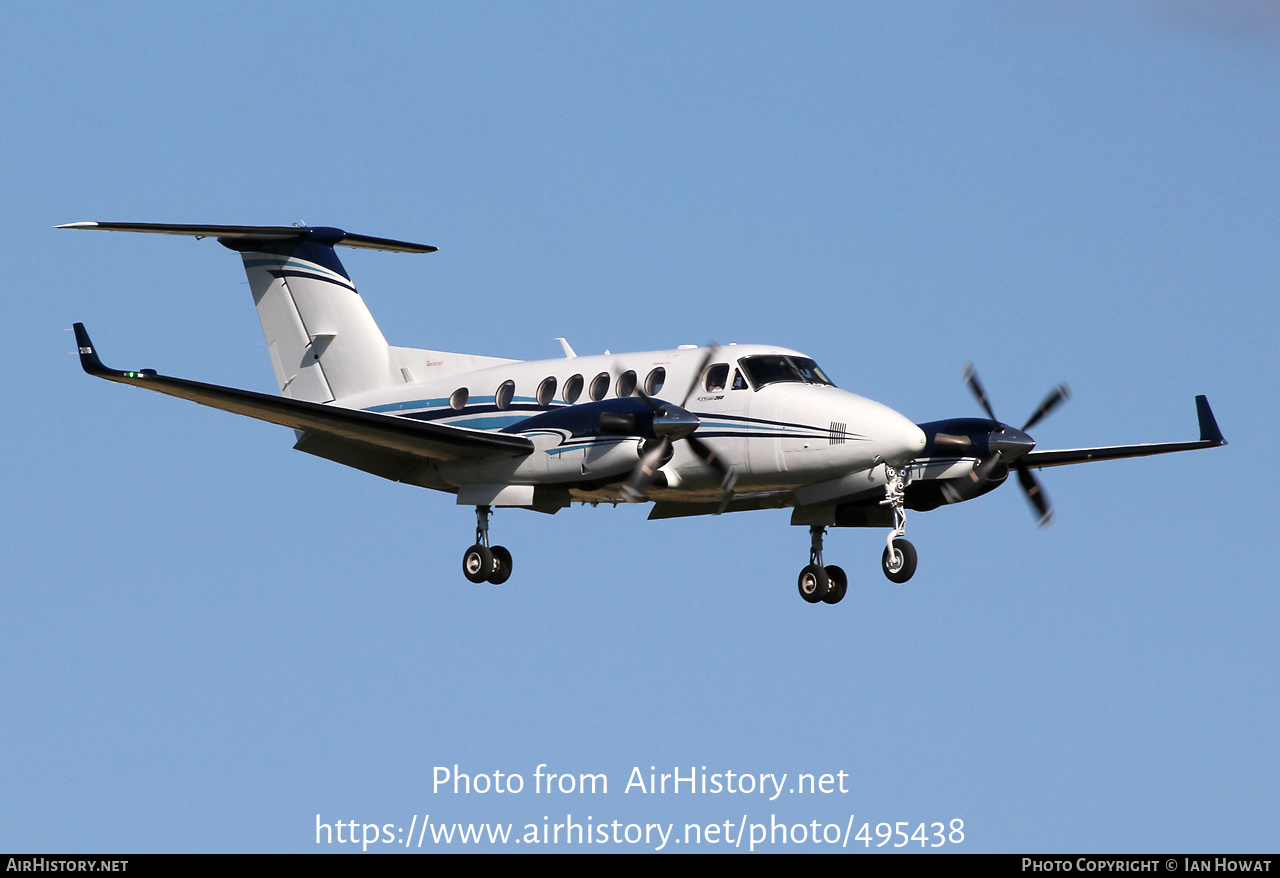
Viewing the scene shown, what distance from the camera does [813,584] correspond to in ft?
78.6

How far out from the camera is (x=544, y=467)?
73.2ft

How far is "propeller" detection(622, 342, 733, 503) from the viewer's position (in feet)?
69.4

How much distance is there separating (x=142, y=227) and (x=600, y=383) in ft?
23.8

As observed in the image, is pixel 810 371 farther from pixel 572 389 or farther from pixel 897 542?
pixel 572 389

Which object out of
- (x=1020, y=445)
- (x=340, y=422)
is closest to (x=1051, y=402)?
(x=1020, y=445)

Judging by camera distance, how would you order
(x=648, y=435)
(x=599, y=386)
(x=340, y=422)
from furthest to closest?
(x=599, y=386), (x=340, y=422), (x=648, y=435)

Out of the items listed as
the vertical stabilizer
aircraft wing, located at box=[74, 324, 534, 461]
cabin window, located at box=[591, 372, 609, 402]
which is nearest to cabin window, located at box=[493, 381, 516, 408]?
aircraft wing, located at box=[74, 324, 534, 461]

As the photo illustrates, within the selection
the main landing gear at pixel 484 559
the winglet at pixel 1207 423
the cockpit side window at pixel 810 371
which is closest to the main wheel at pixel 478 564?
the main landing gear at pixel 484 559

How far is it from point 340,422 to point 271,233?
5661mm

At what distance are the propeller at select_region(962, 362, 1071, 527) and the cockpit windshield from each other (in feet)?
7.11

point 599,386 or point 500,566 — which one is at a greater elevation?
point 599,386

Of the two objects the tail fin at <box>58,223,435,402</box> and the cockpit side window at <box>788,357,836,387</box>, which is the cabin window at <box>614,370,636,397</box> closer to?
the cockpit side window at <box>788,357,836,387</box>

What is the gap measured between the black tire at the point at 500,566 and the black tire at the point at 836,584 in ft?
15.1

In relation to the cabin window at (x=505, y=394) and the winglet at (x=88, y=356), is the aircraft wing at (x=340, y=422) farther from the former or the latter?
the cabin window at (x=505, y=394)
